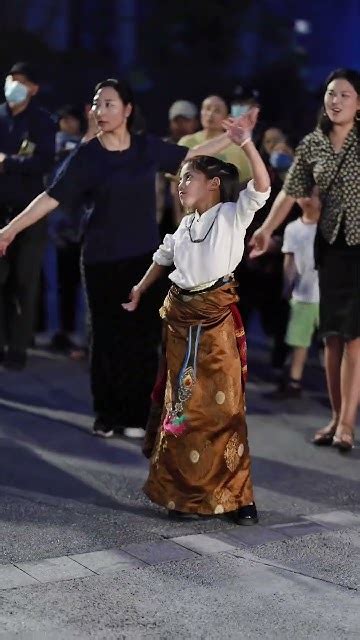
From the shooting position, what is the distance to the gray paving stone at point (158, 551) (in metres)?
4.88

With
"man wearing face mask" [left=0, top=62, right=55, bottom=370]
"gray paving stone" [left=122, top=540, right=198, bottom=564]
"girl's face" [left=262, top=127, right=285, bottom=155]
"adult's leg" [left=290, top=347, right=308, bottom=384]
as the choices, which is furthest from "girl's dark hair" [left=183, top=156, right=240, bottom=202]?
"girl's face" [left=262, top=127, right=285, bottom=155]

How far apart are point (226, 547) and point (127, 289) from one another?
6.80ft

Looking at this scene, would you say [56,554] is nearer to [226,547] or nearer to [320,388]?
[226,547]

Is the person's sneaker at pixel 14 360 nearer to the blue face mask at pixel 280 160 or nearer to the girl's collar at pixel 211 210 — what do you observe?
the blue face mask at pixel 280 160

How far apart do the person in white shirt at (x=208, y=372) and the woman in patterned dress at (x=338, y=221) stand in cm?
121

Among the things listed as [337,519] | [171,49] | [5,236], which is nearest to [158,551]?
[337,519]

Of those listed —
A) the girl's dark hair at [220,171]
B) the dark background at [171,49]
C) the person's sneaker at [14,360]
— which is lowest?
the person's sneaker at [14,360]

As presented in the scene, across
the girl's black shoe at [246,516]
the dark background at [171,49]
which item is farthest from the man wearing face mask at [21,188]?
the dark background at [171,49]

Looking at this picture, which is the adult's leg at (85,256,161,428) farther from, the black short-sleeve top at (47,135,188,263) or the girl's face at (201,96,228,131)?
the girl's face at (201,96,228,131)

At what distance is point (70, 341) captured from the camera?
9969 mm

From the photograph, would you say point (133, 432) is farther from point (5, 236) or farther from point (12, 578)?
point (12, 578)

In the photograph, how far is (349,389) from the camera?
22.7 ft

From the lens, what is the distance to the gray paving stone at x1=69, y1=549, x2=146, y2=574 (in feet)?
15.5

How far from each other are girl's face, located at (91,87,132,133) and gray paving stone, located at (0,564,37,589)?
2567 millimetres
